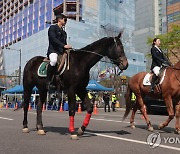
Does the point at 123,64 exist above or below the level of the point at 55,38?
below

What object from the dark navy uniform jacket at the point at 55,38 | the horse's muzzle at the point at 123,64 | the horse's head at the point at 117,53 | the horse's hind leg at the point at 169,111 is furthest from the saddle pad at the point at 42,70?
the horse's hind leg at the point at 169,111

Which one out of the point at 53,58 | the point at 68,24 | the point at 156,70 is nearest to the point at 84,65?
the point at 53,58

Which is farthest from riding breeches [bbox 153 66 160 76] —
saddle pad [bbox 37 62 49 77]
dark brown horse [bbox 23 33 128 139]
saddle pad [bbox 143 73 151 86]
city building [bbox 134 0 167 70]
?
city building [bbox 134 0 167 70]

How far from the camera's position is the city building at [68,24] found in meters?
93.8

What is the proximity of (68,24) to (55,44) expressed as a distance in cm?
8313

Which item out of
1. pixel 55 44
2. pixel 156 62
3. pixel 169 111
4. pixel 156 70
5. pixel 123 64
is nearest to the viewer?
pixel 123 64

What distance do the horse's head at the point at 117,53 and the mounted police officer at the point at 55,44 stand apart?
111cm

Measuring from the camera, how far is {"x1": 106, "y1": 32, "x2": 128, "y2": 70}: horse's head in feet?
22.8

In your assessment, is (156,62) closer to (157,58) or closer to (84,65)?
(157,58)

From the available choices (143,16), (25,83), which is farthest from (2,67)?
(25,83)

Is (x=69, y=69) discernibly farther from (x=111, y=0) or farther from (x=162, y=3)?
(x=162, y=3)

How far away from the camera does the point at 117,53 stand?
7035mm

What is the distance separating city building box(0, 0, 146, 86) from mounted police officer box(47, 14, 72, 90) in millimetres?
73461

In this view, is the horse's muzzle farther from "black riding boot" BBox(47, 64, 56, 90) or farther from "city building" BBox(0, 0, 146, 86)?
"city building" BBox(0, 0, 146, 86)
